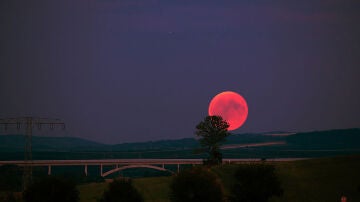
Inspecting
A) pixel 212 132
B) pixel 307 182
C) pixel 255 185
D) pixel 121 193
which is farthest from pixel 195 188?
pixel 212 132

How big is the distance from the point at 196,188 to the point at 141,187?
37398 millimetres

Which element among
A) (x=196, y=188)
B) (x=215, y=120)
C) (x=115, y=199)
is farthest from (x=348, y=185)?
(x=215, y=120)

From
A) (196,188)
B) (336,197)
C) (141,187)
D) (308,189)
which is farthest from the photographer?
(141,187)

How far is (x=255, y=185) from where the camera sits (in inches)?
3501

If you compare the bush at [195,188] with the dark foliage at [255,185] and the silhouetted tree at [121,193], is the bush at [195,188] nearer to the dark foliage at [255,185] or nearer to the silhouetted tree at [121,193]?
the dark foliage at [255,185]

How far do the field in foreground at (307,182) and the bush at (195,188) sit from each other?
14.3 m

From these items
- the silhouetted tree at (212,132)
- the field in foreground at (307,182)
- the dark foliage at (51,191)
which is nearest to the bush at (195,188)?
the field in foreground at (307,182)

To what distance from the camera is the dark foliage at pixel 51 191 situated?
3450 inches

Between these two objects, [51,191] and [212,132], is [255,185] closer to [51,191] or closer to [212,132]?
[51,191]

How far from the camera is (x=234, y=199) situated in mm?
90562

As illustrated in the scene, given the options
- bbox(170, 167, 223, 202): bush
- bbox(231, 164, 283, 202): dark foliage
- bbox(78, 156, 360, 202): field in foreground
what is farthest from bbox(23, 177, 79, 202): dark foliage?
bbox(231, 164, 283, 202): dark foliage

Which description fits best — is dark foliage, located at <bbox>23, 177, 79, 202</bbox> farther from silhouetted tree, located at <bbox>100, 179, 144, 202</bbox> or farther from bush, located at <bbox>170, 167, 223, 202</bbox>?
bush, located at <bbox>170, 167, 223, 202</bbox>

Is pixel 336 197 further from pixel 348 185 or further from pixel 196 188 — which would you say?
pixel 196 188

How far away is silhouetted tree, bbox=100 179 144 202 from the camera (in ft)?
279
